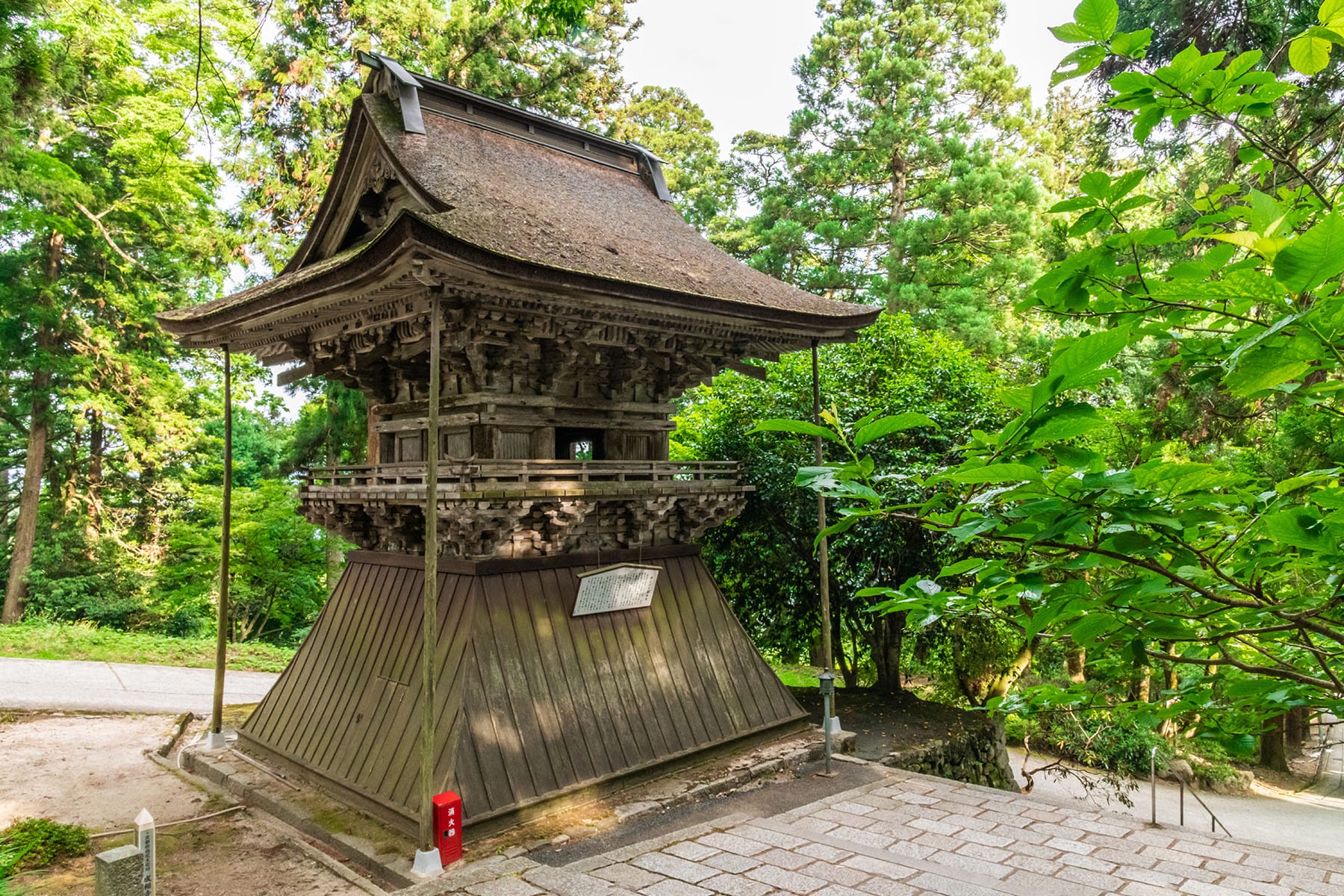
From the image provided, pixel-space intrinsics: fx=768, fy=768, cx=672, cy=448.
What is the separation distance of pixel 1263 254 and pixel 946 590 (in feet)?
3.22

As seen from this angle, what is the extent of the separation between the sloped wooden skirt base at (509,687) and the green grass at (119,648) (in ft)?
26.6

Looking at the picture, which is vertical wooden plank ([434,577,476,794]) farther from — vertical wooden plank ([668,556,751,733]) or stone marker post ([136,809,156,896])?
vertical wooden plank ([668,556,751,733])

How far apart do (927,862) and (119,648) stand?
55.6ft

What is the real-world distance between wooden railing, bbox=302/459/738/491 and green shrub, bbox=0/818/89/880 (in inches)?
157

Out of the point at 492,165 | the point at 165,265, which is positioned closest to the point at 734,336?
the point at 492,165

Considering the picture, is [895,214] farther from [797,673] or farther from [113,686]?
[113,686]

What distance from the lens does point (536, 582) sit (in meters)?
8.38

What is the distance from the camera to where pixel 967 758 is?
10.6 m

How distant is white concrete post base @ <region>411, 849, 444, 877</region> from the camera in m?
6.12

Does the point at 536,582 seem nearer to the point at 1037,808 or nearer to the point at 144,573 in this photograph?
the point at 1037,808

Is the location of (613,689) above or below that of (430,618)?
below

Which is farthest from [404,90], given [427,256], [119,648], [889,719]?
[119,648]

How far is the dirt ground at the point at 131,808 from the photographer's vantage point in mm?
6316

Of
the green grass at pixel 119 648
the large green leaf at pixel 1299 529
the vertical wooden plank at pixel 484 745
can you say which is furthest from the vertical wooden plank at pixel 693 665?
the green grass at pixel 119 648
